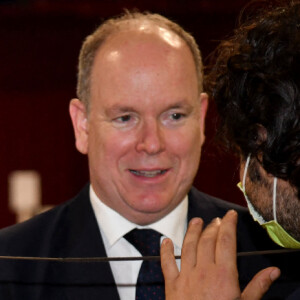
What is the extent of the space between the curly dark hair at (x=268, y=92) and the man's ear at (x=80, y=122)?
634 mm

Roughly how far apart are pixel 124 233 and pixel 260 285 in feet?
1.86

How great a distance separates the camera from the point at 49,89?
4.92 metres

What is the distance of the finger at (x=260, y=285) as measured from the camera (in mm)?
1305

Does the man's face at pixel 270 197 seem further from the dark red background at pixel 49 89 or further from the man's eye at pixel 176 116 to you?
the dark red background at pixel 49 89

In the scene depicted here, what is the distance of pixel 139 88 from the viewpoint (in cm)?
178

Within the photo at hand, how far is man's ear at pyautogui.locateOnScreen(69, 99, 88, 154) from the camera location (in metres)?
1.93

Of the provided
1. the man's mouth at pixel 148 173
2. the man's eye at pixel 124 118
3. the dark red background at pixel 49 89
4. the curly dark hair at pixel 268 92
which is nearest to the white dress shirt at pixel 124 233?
the man's mouth at pixel 148 173

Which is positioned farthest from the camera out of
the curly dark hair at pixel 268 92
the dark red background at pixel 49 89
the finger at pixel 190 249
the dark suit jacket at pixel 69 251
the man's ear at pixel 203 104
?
the dark red background at pixel 49 89

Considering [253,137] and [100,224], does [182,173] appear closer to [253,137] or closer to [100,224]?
[100,224]

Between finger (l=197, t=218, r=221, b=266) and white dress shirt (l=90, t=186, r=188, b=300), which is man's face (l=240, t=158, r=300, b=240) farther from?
white dress shirt (l=90, t=186, r=188, b=300)

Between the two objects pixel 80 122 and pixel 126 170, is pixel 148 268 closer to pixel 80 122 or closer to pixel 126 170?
pixel 126 170

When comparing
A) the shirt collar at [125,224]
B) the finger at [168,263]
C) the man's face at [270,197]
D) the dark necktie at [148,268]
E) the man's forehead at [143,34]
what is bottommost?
the dark necktie at [148,268]

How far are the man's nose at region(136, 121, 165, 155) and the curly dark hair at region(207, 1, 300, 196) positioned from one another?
1.37ft

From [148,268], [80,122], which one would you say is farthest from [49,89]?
[148,268]
